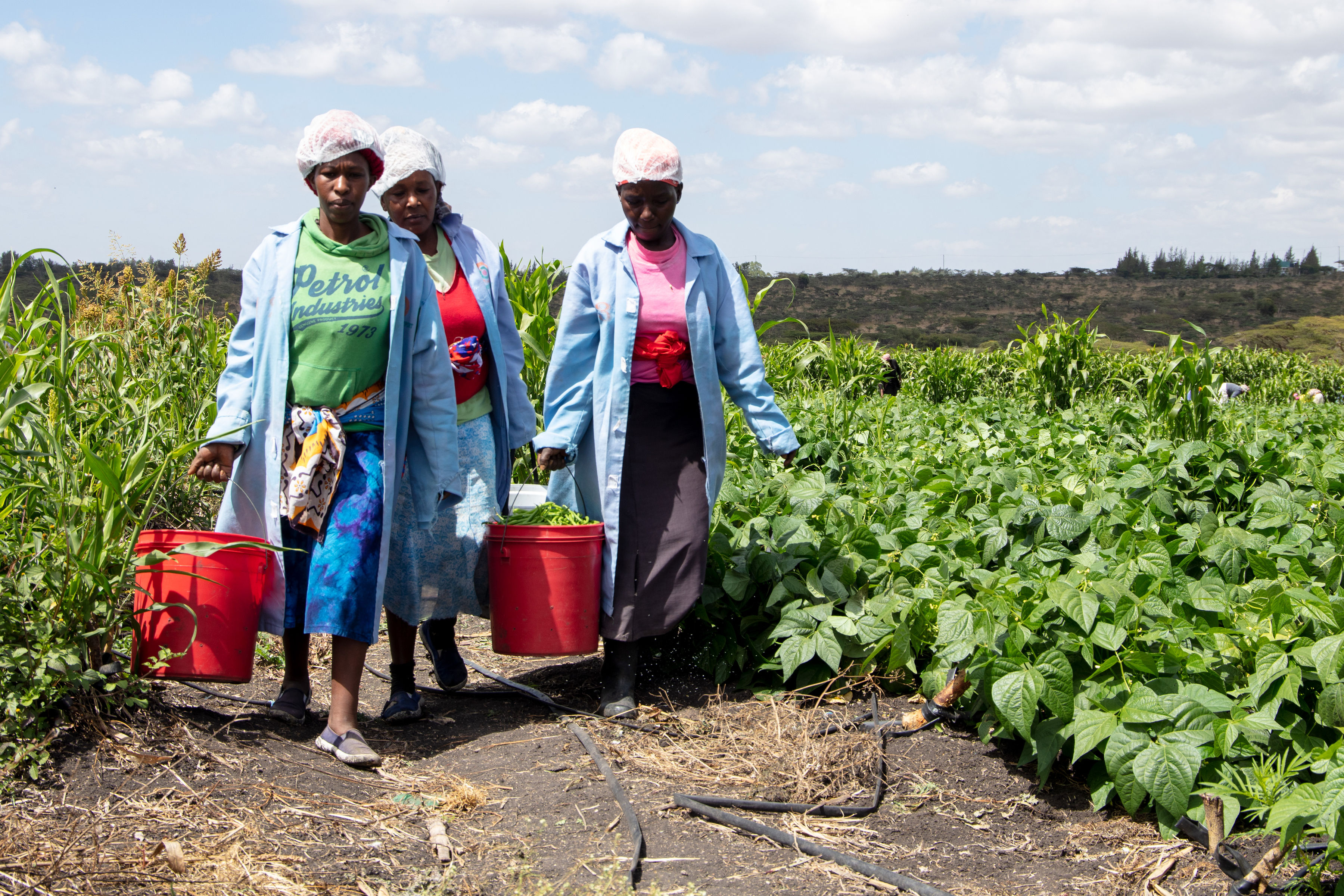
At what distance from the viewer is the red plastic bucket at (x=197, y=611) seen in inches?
101

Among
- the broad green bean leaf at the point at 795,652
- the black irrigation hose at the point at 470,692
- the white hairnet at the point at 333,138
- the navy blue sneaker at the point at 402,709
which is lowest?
the black irrigation hose at the point at 470,692

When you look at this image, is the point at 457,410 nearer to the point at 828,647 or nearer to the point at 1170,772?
the point at 828,647

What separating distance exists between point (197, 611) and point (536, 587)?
2.95ft

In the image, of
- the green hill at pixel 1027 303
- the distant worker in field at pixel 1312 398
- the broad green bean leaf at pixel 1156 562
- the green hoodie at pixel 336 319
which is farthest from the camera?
the green hill at pixel 1027 303

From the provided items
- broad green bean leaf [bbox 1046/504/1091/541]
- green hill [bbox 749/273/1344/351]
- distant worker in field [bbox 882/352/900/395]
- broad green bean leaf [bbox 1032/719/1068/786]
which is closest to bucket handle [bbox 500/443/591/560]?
broad green bean leaf [bbox 1046/504/1091/541]

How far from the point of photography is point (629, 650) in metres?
3.25

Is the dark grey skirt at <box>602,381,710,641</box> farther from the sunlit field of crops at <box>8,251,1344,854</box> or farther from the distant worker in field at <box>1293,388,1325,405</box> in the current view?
the distant worker in field at <box>1293,388,1325,405</box>

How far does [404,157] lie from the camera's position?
3201 mm

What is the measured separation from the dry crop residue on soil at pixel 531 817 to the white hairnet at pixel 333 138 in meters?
1.41

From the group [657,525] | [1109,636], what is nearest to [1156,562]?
[1109,636]

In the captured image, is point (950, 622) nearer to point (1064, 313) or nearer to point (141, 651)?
point (141, 651)

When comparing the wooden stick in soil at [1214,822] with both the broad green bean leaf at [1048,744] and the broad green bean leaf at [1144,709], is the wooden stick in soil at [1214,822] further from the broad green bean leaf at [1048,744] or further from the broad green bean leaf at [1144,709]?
the broad green bean leaf at [1048,744]

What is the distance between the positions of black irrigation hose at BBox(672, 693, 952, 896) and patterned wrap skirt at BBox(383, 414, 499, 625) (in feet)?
3.18

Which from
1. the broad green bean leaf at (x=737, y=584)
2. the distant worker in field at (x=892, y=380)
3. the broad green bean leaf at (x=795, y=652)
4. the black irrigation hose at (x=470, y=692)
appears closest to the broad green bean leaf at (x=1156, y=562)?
the broad green bean leaf at (x=795, y=652)
